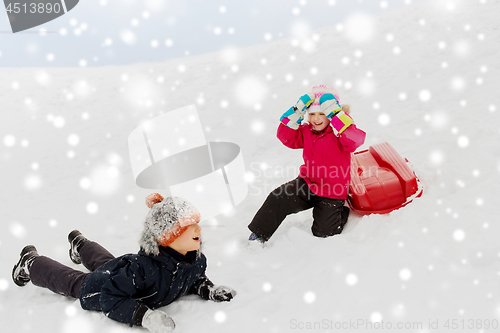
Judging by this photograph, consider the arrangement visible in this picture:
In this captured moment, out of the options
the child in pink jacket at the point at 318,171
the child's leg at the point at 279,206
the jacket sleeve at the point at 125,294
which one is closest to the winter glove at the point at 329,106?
the child in pink jacket at the point at 318,171

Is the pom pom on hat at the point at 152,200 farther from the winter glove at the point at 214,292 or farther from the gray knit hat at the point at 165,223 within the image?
the winter glove at the point at 214,292

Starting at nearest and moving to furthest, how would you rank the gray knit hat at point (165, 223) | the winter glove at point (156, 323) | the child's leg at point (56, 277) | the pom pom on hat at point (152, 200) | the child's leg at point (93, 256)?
the winter glove at point (156, 323)
the gray knit hat at point (165, 223)
the pom pom on hat at point (152, 200)
the child's leg at point (56, 277)
the child's leg at point (93, 256)

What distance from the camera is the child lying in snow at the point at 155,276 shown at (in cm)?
194

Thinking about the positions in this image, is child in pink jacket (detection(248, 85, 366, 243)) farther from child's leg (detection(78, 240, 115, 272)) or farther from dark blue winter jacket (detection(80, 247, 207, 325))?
child's leg (detection(78, 240, 115, 272))

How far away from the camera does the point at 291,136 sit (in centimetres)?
305

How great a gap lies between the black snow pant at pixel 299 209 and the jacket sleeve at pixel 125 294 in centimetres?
112

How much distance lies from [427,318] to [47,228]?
11.7 ft

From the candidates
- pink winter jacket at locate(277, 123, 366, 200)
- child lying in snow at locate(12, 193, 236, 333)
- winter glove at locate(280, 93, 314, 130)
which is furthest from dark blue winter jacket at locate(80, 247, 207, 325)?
winter glove at locate(280, 93, 314, 130)

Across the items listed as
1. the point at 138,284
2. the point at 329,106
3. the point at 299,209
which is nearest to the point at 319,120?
Answer: the point at 329,106

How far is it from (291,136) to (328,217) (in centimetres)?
73

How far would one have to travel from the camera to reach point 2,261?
124 inches

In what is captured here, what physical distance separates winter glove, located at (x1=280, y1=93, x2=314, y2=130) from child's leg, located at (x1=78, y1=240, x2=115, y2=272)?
1702mm

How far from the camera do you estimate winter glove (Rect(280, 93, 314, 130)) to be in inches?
114
